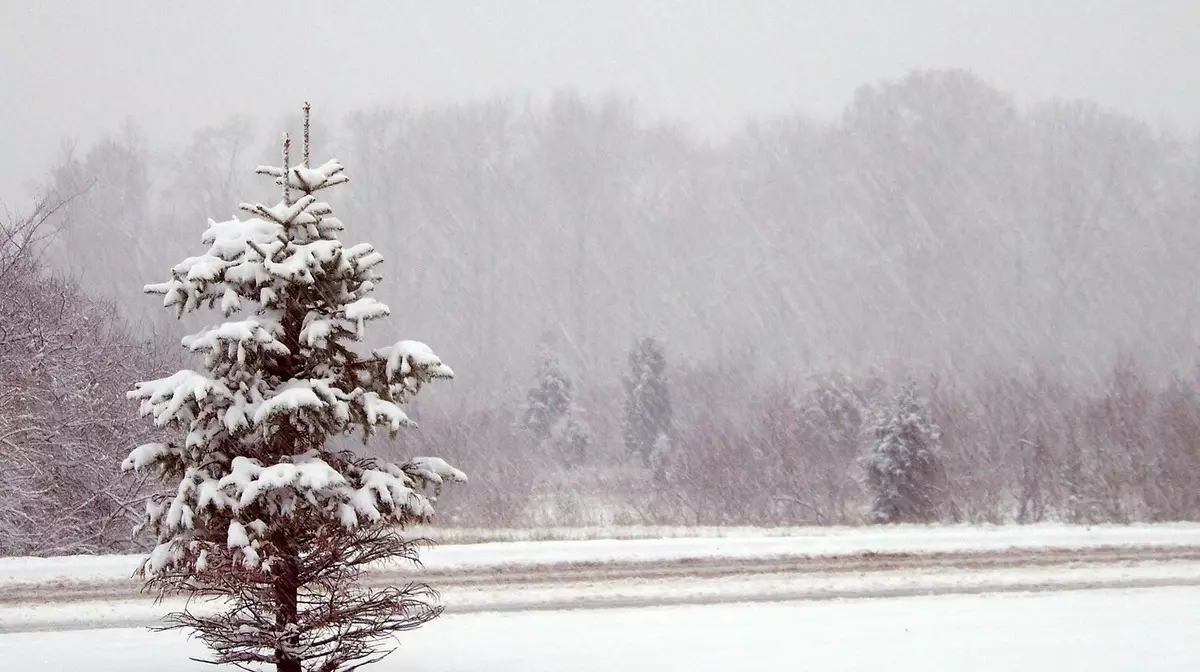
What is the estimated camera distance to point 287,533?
848cm

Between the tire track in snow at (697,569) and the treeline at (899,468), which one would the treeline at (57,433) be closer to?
the tire track in snow at (697,569)

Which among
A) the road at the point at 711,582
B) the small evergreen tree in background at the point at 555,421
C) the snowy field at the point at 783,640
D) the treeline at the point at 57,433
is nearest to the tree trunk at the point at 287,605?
the snowy field at the point at 783,640

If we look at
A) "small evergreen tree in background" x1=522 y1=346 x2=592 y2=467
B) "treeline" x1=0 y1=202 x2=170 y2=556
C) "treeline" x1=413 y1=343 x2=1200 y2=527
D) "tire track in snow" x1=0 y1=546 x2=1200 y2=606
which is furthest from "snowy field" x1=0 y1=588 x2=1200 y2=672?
"small evergreen tree in background" x1=522 y1=346 x2=592 y2=467

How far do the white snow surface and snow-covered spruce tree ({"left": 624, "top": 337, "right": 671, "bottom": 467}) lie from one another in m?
15.4

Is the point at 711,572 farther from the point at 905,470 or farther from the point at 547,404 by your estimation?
the point at 547,404

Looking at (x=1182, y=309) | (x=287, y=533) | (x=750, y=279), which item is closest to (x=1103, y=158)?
(x=1182, y=309)

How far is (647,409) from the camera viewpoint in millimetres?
36125

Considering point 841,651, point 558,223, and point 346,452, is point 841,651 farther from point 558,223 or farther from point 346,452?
point 558,223

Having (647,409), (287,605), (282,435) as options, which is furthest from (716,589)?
(647,409)

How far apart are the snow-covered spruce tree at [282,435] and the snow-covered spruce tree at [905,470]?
54.1 feet

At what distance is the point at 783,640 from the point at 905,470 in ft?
42.2

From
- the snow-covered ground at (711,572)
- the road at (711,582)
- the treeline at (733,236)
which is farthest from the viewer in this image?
the treeline at (733,236)

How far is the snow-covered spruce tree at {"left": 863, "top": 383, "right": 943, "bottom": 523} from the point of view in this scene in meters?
23.5

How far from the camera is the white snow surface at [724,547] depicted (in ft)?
53.1
